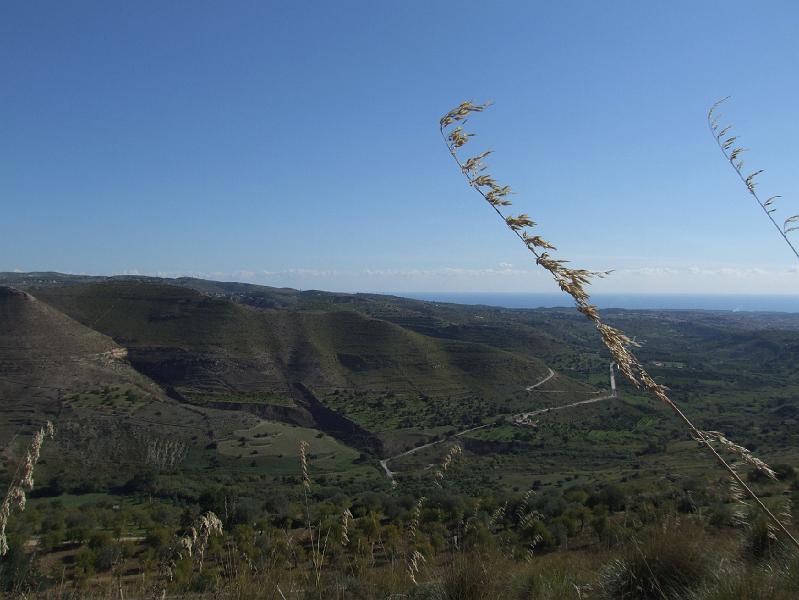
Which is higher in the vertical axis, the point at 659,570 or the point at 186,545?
the point at 186,545

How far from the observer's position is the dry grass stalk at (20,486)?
2.35 m

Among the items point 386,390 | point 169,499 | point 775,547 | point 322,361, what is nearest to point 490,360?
point 386,390

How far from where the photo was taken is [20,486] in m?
2.42

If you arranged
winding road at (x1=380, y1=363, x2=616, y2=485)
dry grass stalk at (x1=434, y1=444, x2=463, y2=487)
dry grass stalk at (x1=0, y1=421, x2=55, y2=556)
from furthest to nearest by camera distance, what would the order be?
winding road at (x1=380, y1=363, x2=616, y2=485)
dry grass stalk at (x1=434, y1=444, x2=463, y2=487)
dry grass stalk at (x1=0, y1=421, x2=55, y2=556)

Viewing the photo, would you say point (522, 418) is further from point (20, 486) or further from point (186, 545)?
point (20, 486)

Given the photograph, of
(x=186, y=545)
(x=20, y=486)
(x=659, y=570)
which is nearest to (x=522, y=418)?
(x=659, y=570)

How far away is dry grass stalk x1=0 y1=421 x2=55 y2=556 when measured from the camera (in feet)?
7.70

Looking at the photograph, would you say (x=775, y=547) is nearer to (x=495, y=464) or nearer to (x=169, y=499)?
(x=169, y=499)

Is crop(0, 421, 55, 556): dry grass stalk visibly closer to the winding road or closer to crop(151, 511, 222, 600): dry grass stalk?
crop(151, 511, 222, 600): dry grass stalk

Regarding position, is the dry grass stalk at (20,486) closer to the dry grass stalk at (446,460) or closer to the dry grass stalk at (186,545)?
the dry grass stalk at (186,545)

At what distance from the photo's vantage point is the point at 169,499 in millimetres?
29500

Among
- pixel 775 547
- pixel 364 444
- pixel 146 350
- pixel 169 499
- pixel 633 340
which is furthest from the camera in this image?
pixel 146 350

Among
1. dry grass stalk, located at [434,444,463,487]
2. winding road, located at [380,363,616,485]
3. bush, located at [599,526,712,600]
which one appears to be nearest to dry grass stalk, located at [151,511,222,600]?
dry grass stalk, located at [434,444,463,487]

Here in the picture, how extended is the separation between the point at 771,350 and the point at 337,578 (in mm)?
130370
